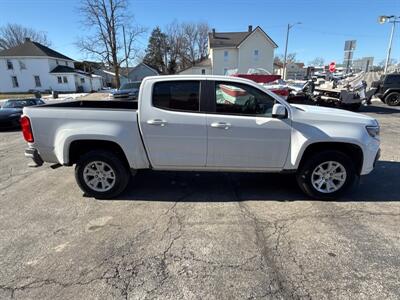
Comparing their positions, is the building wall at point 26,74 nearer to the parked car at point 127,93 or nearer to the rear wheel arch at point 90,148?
the parked car at point 127,93

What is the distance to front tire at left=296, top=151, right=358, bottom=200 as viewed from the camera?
149 inches

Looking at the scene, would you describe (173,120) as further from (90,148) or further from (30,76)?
(30,76)

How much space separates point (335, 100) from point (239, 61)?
3778cm

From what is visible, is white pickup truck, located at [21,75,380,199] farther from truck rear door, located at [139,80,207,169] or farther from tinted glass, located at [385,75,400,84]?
tinted glass, located at [385,75,400,84]

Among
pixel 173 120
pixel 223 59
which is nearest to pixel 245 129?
pixel 173 120

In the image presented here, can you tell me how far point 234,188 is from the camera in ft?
14.6

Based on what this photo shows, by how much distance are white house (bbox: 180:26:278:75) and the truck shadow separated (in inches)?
1725

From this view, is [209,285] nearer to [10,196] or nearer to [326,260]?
[326,260]

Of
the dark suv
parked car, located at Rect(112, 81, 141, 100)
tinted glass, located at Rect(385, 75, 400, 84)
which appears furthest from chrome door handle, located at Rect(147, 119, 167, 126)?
tinted glass, located at Rect(385, 75, 400, 84)

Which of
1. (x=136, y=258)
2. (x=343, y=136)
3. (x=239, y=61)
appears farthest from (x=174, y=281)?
(x=239, y=61)

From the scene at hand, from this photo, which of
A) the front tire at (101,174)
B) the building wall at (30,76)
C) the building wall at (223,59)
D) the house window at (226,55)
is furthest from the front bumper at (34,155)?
the house window at (226,55)

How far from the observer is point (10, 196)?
14.2 feet

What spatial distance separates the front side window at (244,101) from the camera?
3.72 meters

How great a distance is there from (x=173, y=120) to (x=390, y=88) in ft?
57.4
